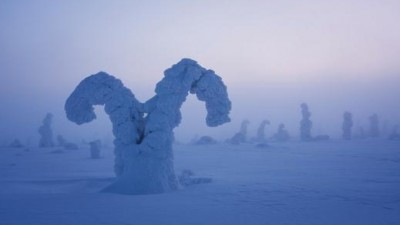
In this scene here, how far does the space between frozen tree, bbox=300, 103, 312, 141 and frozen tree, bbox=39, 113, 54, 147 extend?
31577 mm

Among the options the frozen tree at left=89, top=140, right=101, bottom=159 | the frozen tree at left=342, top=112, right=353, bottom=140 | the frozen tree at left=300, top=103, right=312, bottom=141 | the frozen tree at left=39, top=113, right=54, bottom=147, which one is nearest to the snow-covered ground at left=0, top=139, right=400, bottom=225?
the frozen tree at left=89, top=140, right=101, bottom=159

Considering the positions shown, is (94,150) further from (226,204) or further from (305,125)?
(305,125)

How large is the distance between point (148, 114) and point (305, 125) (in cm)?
3670

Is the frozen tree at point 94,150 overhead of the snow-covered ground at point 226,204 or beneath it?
overhead

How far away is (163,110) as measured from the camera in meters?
13.1

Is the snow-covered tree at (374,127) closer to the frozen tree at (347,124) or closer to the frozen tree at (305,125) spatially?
the frozen tree at (347,124)

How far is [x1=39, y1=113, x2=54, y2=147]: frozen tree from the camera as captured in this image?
140ft

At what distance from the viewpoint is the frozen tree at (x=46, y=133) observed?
4280 centimetres

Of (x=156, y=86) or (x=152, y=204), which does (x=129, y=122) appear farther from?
(x=152, y=204)

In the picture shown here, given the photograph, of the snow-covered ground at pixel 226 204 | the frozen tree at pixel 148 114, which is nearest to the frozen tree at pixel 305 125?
the snow-covered ground at pixel 226 204

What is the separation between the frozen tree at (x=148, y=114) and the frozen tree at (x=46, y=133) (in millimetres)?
→ 32035

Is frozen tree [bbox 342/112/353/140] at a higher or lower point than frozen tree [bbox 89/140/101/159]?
higher

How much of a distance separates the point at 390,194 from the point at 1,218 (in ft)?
36.2

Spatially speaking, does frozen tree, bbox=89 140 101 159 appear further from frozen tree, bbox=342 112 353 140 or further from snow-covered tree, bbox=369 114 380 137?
snow-covered tree, bbox=369 114 380 137
